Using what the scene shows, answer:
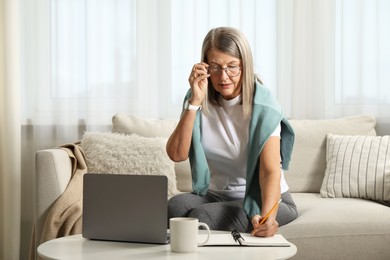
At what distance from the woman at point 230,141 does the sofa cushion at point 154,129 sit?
0.82m

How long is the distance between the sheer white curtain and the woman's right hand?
1.51 m

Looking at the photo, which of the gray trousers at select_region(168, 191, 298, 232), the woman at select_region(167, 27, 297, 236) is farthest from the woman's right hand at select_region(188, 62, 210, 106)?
the gray trousers at select_region(168, 191, 298, 232)

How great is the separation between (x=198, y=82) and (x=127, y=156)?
0.92 m

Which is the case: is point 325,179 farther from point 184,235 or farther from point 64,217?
point 184,235

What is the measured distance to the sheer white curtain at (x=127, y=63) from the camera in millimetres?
3805

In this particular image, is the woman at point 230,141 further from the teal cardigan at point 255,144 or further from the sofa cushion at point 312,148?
the sofa cushion at point 312,148

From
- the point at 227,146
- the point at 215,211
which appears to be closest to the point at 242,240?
the point at 215,211

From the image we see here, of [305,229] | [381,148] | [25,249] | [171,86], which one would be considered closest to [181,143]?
[305,229]

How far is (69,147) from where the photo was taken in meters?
3.13

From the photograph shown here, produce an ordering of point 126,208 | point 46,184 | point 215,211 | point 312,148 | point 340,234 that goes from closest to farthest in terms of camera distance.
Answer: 1. point 126,208
2. point 215,211
3. point 340,234
4. point 46,184
5. point 312,148

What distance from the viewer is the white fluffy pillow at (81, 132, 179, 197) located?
3.15 metres

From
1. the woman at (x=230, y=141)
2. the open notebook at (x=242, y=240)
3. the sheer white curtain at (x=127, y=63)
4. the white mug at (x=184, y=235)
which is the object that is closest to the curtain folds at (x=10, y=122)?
the sheer white curtain at (x=127, y=63)

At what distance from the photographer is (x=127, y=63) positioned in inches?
154

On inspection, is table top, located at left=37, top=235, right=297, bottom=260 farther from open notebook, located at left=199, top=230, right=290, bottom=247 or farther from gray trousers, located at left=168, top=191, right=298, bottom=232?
gray trousers, located at left=168, top=191, right=298, bottom=232
